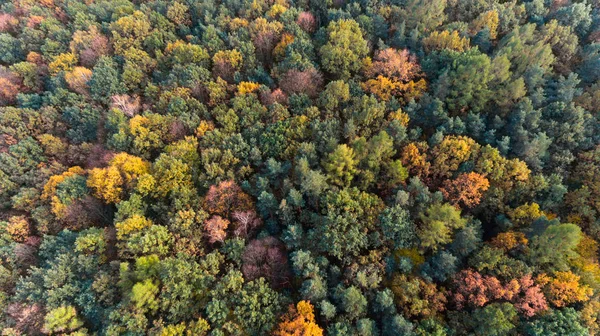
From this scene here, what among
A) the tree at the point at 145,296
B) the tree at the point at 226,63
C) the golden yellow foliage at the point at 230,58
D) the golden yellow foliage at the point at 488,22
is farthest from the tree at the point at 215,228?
the golden yellow foliage at the point at 488,22

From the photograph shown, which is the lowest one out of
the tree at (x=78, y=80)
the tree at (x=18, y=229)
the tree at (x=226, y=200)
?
the tree at (x=18, y=229)

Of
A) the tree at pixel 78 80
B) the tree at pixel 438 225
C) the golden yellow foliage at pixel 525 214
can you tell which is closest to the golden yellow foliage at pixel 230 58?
the tree at pixel 78 80

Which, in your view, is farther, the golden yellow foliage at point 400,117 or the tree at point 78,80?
the tree at point 78,80

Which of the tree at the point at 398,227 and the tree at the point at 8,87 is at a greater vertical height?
the tree at the point at 398,227

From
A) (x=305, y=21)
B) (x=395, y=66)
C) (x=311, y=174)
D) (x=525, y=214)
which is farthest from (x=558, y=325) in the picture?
(x=305, y=21)

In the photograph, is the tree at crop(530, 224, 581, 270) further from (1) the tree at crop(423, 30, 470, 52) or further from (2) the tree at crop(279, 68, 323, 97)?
(2) the tree at crop(279, 68, 323, 97)

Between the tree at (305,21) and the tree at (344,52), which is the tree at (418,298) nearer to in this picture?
the tree at (344,52)

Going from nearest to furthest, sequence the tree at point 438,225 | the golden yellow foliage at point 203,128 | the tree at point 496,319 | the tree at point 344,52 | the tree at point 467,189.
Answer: the tree at point 496,319 < the tree at point 438,225 < the tree at point 467,189 < the golden yellow foliage at point 203,128 < the tree at point 344,52

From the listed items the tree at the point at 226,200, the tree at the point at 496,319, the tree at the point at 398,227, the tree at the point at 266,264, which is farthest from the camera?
the tree at the point at 226,200
